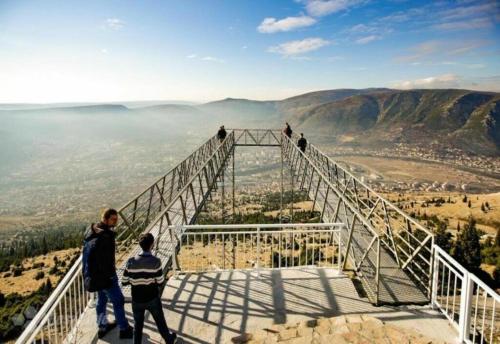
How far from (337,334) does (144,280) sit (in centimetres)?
274

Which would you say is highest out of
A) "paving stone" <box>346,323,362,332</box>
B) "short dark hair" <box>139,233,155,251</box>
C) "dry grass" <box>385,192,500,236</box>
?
"short dark hair" <box>139,233,155,251</box>

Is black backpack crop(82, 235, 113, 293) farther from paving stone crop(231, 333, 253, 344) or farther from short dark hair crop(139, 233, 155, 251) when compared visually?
paving stone crop(231, 333, 253, 344)

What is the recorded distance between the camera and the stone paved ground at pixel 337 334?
448 cm

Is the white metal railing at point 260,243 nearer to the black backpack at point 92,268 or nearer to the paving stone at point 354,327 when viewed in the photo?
the paving stone at point 354,327

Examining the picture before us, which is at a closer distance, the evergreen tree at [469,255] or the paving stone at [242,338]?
the paving stone at [242,338]

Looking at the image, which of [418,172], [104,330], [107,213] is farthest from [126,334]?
[418,172]

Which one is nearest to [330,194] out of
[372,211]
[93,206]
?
[372,211]

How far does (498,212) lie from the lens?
4688 cm

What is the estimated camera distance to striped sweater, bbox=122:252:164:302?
396 centimetres

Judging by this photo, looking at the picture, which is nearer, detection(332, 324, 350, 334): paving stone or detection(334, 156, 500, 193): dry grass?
detection(332, 324, 350, 334): paving stone

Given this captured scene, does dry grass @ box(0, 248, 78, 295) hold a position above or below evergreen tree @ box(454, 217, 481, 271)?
below

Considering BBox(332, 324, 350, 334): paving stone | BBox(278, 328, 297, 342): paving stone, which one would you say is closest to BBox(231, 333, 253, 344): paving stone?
BBox(278, 328, 297, 342): paving stone

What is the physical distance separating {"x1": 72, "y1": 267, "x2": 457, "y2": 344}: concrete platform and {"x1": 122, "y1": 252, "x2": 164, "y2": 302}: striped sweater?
0.93 metres

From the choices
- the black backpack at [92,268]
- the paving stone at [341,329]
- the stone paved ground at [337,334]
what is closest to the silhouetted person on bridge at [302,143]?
the stone paved ground at [337,334]
